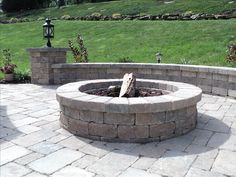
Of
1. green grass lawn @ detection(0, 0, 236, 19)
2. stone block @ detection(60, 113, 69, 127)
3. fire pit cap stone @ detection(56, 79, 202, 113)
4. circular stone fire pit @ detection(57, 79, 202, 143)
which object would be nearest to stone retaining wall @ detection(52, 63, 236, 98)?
fire pit cap stone @ detection(56, 79, 202, 113)

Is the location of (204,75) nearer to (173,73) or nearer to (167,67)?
(173,73)

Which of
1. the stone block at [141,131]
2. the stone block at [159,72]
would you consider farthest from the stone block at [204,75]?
the stone block at [141,131]

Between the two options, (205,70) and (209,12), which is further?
(209,12)

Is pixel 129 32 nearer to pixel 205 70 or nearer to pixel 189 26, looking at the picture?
pixel 189 26

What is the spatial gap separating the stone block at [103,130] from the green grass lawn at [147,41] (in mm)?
5424

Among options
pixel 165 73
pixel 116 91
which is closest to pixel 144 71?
pixel 165 73

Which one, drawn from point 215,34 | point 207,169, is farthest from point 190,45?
point 207,169

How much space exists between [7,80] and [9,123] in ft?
15.1

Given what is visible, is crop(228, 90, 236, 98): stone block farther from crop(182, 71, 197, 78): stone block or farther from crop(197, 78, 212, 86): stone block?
crop(182, 71, 197, 78): stone block

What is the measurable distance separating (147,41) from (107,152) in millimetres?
10152

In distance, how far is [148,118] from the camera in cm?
446

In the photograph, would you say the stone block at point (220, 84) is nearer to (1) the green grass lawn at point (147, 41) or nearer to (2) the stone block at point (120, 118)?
(1) the green grass lawn at point (147, 41)

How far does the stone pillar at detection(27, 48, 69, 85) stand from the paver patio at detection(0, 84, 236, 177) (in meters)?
3.41

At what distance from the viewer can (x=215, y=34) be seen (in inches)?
503
